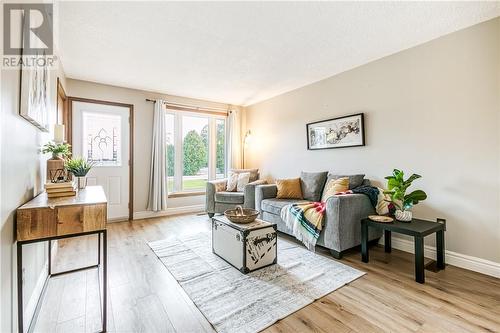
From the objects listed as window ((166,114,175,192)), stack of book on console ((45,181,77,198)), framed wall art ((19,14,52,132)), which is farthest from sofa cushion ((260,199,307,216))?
framed wall art ((19,14,52,132))

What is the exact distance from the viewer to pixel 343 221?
249 cm

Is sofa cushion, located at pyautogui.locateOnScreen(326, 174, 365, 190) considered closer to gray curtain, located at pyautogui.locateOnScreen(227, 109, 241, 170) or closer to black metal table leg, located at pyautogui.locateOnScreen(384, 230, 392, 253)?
black metal table leg, located at pyautogui.locateOnScreen(384, 230, 392, 253)

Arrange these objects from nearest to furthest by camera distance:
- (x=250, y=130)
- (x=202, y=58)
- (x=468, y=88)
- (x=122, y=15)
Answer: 1. (x=122, y=15)
2. (x=468, y=88)
3. (x=202, y=58)
4. (x=250, y=130)

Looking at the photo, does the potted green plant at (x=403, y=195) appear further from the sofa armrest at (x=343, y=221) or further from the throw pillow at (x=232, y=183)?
the throw pillow at (x=232, y=183)

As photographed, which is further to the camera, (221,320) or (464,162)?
(464,162)

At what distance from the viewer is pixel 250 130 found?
540 centimetres

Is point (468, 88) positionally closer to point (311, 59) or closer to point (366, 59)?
point (366, 59)

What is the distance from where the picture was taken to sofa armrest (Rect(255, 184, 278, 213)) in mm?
3613

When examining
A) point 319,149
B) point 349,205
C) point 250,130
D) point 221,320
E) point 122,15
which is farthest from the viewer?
point 250,130

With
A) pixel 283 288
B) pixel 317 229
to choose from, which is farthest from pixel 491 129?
pixel 283 288

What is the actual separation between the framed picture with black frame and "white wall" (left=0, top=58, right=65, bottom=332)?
132 inches

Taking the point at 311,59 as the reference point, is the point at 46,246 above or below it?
below

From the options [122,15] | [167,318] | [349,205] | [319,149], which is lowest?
[167,318]

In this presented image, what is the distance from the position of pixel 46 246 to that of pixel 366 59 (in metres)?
4.07
